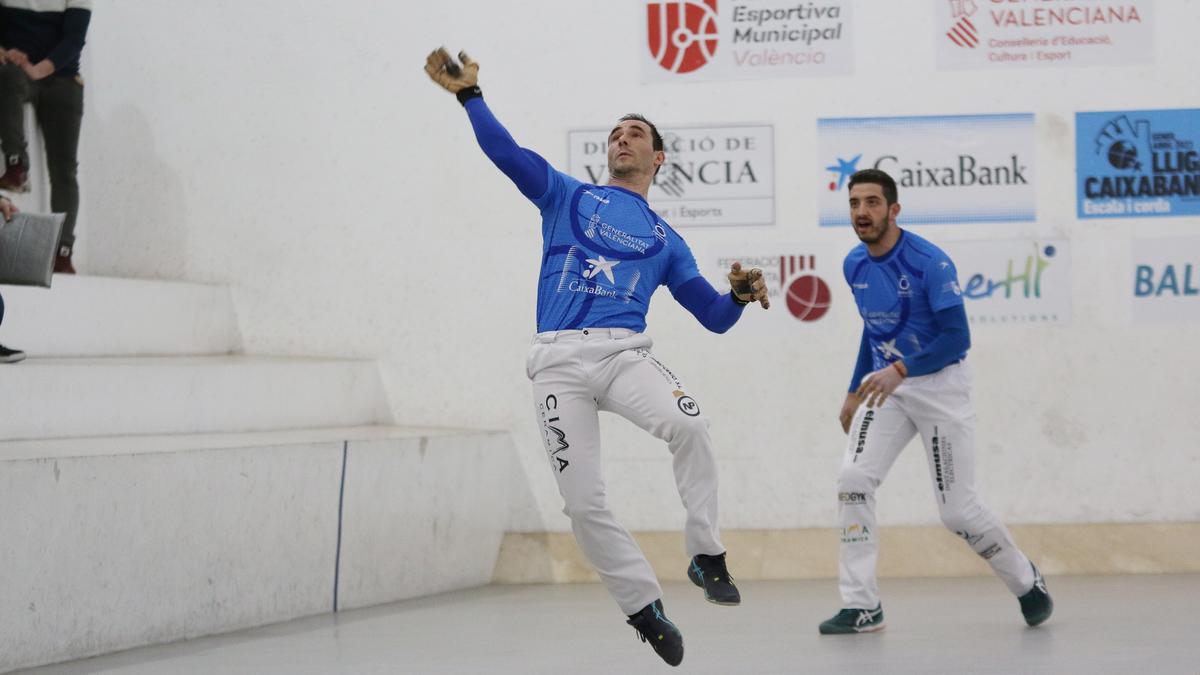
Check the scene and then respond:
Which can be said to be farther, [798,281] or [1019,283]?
[798,281]

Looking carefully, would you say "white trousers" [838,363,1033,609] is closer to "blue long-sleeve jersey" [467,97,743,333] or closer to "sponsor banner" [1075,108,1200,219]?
"blue long-sleeve jersey" [467,97,743,333]

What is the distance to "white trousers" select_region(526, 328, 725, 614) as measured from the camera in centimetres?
506

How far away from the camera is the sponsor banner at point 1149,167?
8.54 meters

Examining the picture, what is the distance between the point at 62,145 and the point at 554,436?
4.65 meters

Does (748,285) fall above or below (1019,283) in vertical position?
below

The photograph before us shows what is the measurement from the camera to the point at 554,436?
5137 millimetres

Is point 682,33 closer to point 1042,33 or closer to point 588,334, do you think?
point 1042,33

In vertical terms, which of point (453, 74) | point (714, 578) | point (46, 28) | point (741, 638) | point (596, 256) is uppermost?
point (46, 28)

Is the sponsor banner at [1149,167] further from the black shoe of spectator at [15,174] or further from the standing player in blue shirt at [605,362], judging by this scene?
the black shoe of spectator at [15,174]

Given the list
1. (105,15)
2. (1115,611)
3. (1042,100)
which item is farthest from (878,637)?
(105,15)

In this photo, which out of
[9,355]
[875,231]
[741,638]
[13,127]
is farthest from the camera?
[13,127]

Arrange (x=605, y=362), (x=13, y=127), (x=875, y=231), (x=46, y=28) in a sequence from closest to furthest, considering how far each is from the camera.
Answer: (x=605, y=362) < (x=875, y=231) < (x=13, y=127) < (x=46, y=28)

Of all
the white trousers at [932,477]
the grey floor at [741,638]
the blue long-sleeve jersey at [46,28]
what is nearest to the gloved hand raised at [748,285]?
the grey floor at [741,638]

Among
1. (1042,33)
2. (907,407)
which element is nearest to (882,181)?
(907,407)
